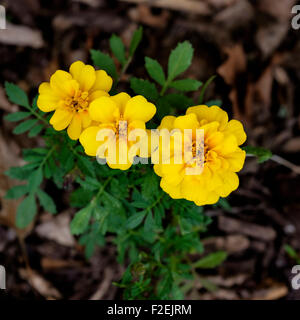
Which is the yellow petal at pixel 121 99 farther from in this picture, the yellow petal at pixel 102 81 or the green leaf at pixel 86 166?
the green leaf at pixel 86 166

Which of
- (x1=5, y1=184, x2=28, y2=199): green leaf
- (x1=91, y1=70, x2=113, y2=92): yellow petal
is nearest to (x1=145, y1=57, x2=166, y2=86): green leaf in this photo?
(x1=91, y1=70, x2=113, y2=92): yellow petal

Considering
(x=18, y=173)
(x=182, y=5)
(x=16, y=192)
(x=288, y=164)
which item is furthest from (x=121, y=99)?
(x=182, y=5)

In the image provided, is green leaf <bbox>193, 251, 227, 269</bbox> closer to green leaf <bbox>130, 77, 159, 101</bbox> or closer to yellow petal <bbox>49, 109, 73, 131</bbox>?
green leaf <bbox>130, 77, 159, 101</bbox>

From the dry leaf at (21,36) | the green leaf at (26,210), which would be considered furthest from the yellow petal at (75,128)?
the dry leaf at (21,36)

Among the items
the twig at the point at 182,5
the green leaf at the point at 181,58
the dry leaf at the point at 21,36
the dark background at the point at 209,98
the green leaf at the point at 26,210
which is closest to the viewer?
the green leaf at the point at 181,58

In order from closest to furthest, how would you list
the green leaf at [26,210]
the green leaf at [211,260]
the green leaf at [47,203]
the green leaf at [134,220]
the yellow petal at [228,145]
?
the yellow petal at [228,145], the green leaf at [134,220], the green leaf at [47,203], the green leaf at [26,210], the green leaf at [211,260]
